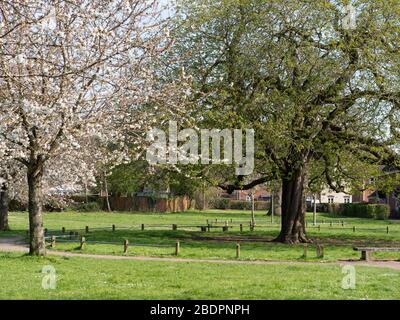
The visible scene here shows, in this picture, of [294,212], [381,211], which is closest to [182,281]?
[294,212]

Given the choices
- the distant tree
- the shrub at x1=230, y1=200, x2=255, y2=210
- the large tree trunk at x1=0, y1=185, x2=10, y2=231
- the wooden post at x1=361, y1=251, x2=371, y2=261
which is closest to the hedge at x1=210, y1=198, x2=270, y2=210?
the shrub at x1=230, y1=200, x2=255, y2=210

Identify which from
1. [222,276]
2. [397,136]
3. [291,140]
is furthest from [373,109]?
[222,276]

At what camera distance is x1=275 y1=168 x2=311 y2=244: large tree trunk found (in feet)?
101

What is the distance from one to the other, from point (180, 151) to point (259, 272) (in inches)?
170

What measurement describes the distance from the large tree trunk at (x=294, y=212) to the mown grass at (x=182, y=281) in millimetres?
11189

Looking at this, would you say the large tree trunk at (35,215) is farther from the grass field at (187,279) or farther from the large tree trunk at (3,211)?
the large tree trunk at (3,211)

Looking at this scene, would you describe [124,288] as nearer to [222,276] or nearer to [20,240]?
[222,276]

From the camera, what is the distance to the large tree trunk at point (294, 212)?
30.7 metres

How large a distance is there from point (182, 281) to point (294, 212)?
55.5 feet

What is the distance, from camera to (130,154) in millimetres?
18547

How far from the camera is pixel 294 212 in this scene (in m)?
30.7

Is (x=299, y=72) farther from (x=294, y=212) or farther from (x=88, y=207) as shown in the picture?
(x=88, y=207)
